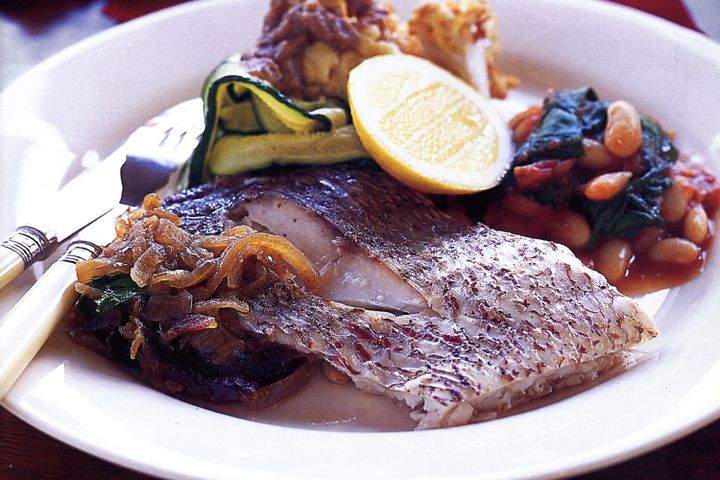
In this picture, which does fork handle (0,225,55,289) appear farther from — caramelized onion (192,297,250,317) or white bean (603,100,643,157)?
white bean (603,100,643,157)

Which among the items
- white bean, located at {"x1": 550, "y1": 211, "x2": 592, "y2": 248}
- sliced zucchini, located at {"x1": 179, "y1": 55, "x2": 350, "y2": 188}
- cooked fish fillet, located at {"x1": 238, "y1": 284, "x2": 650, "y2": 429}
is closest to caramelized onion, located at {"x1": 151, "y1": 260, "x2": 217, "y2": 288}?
cooked fish fillet, located at {"x1": 238, "y1": 284, "x2": 650, "y2": 429}

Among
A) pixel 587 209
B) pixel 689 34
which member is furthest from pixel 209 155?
pixel 689 34

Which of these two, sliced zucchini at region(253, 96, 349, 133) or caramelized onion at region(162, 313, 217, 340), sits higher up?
sliced zucchini at region(253, 96, 349, 133)

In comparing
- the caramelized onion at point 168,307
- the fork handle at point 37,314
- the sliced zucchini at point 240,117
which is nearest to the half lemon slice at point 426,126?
the sliced zucchini at point 240,117

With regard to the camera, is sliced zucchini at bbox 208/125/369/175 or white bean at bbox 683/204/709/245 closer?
white bean at bbox 683/204/709/245

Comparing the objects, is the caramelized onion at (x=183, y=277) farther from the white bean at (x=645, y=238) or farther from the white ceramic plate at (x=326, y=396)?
the white bean at (x=645, y=238)

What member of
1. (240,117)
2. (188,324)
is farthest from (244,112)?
(188,324)

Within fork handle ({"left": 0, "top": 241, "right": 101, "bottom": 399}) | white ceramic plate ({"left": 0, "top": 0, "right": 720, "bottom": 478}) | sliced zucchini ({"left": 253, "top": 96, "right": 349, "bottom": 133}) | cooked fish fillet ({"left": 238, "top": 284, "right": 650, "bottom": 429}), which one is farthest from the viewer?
sliced zucchini ({"left": 253, "top": 96, "right": 349, "bottom": 133})
